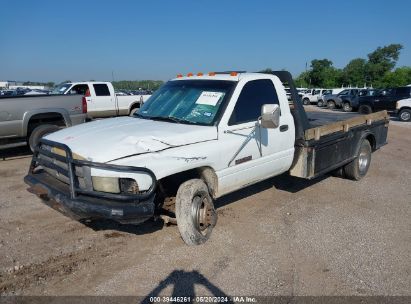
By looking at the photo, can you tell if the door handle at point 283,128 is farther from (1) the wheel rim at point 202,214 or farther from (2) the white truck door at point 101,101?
A: (2) the white truck door at point 101,101

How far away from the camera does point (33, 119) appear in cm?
880

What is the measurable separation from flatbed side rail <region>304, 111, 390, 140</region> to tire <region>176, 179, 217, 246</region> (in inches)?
77.9

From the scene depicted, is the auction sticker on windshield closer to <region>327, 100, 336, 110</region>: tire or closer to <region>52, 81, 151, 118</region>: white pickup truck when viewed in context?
<region>52, 81, 151, 118</region>: white pickup truck

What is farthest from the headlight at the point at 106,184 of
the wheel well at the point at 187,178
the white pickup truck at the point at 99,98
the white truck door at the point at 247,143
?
the white pickup truck at the point at 99,98

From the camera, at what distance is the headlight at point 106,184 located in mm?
3564

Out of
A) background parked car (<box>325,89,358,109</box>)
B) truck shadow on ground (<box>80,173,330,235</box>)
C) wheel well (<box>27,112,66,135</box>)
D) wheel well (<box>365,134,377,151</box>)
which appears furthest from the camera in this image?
background parked car (<box>325,89,358,109</box>)

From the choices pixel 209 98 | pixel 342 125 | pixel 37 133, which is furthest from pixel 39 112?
pixel 342 125

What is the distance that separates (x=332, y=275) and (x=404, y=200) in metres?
3.02

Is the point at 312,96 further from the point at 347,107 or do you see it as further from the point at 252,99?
the point at 252,99

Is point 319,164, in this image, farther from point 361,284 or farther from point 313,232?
Result: point 361,284

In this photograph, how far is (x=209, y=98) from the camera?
4.64 meters

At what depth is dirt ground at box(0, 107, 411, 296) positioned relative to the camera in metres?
3.47

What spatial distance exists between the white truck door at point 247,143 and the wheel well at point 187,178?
0.09 m

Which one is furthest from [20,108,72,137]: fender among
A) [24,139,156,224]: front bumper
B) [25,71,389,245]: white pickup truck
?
[24,139,156,224]: front bumper
